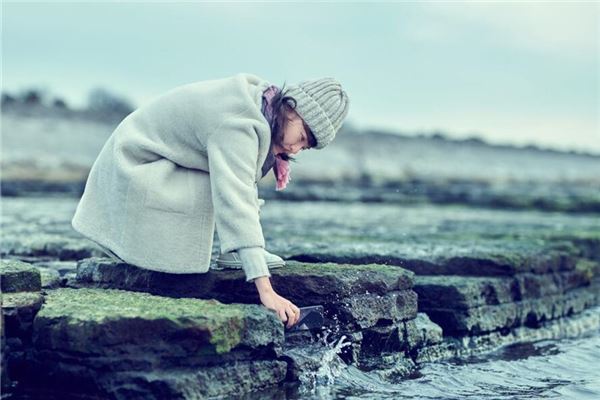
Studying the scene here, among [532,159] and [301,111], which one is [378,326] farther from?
[532,159]

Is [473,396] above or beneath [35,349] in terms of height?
beneath

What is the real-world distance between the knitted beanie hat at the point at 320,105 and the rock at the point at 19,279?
1.32 m

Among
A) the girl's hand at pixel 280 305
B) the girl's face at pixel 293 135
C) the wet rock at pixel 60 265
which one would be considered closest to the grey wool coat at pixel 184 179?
the girl's face at pixel 293 135

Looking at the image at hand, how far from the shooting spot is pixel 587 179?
128 ft

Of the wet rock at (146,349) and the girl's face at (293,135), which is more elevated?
the girl's face at (293,135)

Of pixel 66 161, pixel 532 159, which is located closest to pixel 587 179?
pixel 532 159

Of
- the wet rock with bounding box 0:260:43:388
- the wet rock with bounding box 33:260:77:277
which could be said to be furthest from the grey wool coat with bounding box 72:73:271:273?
the wet rock with bounding box 33:260:77:277

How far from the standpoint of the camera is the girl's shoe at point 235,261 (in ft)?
14.2

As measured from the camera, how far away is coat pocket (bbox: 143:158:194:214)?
13.3ft

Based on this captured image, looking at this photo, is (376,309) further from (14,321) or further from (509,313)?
(14,321)

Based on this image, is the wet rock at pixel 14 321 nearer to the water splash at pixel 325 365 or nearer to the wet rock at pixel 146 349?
the wet rock at pixel 146 349

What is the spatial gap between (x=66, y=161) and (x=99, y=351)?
2216cm

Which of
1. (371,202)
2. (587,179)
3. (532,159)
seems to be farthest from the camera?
(532,159)

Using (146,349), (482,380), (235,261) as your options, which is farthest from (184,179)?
(482,380)
